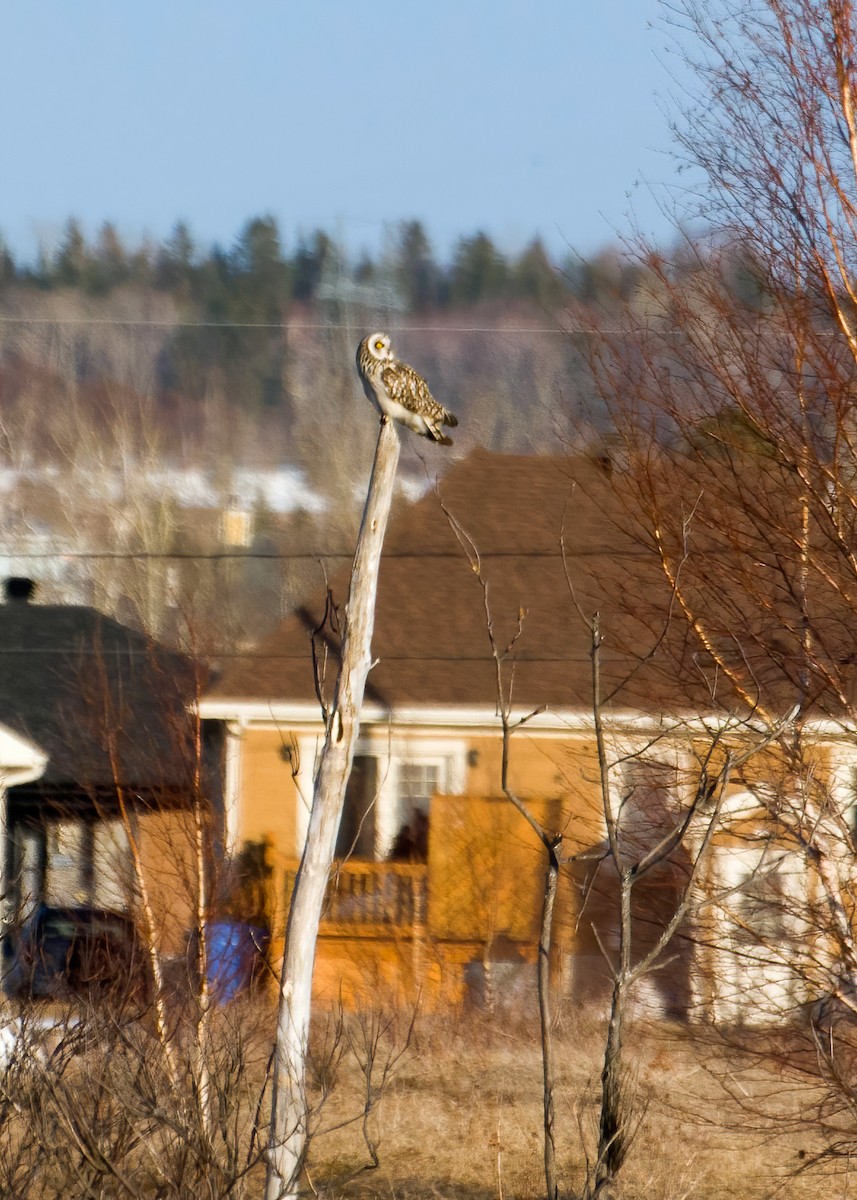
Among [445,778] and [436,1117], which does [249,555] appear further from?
[436,1117]

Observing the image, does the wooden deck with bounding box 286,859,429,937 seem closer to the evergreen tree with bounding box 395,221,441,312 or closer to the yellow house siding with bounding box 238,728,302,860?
the yellow house siding with bounding box 238,728,302,860

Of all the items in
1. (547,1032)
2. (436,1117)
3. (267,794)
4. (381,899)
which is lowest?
(436,1117)

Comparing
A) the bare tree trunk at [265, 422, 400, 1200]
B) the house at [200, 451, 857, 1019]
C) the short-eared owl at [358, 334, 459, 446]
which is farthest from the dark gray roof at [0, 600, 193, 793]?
the short-eared owl at [358, 334, 459, 446]

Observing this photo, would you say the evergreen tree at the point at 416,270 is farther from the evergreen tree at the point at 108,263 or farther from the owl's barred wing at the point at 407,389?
the owl's barred wing at the point at 407,389

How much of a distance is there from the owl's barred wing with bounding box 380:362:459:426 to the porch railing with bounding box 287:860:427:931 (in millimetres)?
7670

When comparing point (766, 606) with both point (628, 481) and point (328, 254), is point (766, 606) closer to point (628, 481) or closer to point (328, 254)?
point (628, 481)

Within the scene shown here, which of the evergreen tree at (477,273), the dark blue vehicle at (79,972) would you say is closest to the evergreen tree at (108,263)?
the evergreen tree at (477,273)

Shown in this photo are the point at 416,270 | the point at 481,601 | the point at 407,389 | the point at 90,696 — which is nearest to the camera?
the point at 407,389

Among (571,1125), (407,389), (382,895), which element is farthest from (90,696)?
(407,389)

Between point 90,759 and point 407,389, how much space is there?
10.8 metres

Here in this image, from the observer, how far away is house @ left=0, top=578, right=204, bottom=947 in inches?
476

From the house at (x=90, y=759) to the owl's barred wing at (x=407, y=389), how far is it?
453 centimetres

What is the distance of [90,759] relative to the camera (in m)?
17.2

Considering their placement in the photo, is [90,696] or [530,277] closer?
[90,696]
